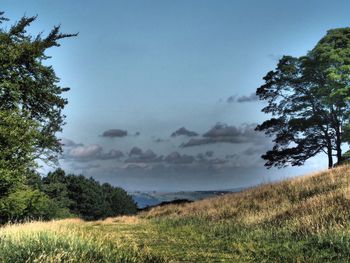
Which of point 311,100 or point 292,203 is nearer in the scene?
point 292,203

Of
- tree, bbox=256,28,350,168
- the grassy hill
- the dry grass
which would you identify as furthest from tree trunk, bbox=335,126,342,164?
the grassy hill

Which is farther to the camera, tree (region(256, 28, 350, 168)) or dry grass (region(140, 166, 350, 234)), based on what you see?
tree (region(256, 28, 350, 168))

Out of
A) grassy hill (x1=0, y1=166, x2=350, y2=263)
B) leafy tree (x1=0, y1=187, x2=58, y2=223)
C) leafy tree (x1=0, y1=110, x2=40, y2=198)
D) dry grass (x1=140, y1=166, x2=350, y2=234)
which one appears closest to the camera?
grassy hill (x1=0, y1=166, x2=350, y2=263)

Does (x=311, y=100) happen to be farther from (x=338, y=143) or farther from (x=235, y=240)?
(x=235, y=240)

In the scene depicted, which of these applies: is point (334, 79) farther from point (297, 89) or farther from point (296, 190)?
point (296, 190)

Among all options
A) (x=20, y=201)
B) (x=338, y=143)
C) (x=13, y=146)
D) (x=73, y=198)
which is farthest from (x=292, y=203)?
(x=73, y=198)

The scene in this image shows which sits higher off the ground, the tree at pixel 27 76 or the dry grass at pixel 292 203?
the tree at pixel 27 76

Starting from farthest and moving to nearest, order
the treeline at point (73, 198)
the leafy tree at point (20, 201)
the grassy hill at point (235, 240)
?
the treeline at point (73, 198) → the leafy tree at point (20, 201) → the grassy hill at point (235, 240)

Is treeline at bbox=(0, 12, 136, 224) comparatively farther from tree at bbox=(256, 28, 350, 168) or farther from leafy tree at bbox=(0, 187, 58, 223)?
tree at bbox=(256, 28, 350, 168)

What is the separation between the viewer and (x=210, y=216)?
2008 cm

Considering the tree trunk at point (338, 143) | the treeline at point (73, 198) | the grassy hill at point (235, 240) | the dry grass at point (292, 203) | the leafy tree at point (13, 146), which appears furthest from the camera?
the treeline at point (73, 198)

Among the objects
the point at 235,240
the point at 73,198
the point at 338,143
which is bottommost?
the point at 235,240

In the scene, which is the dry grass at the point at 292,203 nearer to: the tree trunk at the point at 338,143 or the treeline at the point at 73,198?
the treeline at the point at 73,198

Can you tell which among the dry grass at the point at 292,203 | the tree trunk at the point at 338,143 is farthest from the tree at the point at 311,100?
the dry grass at the point at 292,203
